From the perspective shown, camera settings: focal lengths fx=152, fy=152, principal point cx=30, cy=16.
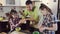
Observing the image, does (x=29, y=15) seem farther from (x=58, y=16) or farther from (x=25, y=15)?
(x=58, y=16)

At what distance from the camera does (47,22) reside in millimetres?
1395

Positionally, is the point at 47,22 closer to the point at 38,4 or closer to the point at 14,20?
the point at 38,4

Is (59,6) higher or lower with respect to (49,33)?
higher

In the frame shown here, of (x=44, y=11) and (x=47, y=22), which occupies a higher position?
(x=44, y=11)

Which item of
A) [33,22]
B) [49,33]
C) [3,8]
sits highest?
[3,8]

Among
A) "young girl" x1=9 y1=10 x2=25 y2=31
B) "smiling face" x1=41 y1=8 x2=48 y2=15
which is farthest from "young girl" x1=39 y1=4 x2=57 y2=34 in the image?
"young girl" x1=9 y1=10 x2=25 y2=31

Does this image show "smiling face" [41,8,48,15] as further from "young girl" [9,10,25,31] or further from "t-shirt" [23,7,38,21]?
"young girl" [9,10,25,31]

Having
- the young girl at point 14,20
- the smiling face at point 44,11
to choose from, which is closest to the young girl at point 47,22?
the smiling face at point 44,11

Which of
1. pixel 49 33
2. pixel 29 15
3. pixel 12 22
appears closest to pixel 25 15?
pixel 29 15

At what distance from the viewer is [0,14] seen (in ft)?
4.60

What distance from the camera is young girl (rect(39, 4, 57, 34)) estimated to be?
138cm

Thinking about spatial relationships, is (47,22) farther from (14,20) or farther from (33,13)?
(14,20)

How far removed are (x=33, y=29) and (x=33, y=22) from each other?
0.06 m

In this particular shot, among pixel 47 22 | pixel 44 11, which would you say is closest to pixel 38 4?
pixel 44 11
